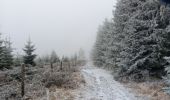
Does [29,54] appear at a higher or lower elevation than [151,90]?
higher

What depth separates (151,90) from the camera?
51.5 ft

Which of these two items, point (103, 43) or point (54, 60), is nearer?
point (103, 43)

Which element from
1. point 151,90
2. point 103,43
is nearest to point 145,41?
point 151,90

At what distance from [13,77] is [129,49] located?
783 centimetres

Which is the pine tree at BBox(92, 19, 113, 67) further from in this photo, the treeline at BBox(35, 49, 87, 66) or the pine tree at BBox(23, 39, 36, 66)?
the pine tree at BBox(23, 39, 36, 66)

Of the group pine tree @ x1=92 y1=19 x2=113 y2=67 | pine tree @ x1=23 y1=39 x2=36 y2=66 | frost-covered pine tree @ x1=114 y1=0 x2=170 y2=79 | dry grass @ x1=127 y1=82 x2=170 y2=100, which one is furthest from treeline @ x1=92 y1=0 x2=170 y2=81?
pine tree @ x1=23 y1=39 x2=36 y2=66

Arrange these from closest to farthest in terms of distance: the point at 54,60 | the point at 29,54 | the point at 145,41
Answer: the point at 145,41, the point at 29,54, the point at 54,60

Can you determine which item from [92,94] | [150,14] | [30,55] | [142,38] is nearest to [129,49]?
[142,38]

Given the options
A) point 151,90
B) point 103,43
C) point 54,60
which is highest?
point 103,43

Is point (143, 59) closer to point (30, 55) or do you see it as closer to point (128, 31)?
point (128, 31)

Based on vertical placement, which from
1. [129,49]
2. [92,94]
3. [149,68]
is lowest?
[92,94]

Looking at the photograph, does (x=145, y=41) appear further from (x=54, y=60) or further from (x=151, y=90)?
(x=54, y=60)

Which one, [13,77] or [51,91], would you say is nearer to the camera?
[51,91]

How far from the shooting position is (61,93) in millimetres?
14469
